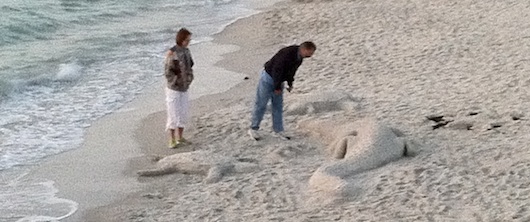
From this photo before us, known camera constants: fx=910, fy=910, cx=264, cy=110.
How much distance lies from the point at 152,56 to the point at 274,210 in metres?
9.24

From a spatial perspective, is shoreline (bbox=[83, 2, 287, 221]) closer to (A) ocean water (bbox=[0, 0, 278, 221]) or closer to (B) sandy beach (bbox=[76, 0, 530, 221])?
(B) sandy beach (bbox=[76, 0, 530, 221])

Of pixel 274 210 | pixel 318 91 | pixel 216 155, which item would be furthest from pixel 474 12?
pixel 274 210

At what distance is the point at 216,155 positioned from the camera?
9680 mm

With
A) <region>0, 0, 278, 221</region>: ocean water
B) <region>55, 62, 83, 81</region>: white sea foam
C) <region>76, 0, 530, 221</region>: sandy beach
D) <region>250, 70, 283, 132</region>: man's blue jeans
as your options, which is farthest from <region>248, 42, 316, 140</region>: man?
<region>55, 62, 83, 81</region>: white sea foam

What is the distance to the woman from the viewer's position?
995 centimetres

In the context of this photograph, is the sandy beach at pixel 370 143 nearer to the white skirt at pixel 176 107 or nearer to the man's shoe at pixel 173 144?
the man's shoe at pixel 173 144

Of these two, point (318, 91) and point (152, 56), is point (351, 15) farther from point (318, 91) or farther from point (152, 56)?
point (318, 91)

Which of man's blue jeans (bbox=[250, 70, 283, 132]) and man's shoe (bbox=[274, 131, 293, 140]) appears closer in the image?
man's blue jeans (bbox=[250, 70, 283, 132])

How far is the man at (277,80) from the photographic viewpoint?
9.55 m

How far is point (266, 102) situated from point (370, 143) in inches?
63.1

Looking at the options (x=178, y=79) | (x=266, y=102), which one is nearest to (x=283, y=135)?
(x=266, y=102)

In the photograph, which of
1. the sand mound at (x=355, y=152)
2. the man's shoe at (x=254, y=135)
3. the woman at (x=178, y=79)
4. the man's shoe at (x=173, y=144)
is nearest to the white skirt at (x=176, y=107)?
the woman at (x=178, y=79)

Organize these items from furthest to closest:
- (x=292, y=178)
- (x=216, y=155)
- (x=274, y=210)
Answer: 1. (x=216, y=155)
2. (x=292, y=178)
3. (x=274, y=210)

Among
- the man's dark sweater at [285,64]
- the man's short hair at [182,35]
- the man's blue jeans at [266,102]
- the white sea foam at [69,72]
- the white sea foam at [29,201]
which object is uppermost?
the man's short hair at [182,35]
